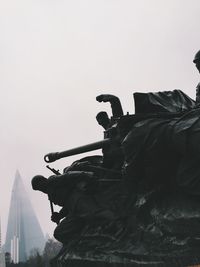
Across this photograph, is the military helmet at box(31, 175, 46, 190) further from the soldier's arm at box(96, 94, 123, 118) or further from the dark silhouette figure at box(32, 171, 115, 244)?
the soldier's arm at box(96, 94, 123, 118)


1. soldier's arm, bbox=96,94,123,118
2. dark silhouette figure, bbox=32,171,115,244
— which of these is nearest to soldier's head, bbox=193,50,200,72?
soldier's arm, bbox=96,94,123,118

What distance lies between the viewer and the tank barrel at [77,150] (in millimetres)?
7203

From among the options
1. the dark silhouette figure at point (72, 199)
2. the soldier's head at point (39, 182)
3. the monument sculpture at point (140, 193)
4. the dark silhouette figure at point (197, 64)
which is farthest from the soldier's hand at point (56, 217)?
the dark silhouette figure at point (197, 64)

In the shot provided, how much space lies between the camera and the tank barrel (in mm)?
7203

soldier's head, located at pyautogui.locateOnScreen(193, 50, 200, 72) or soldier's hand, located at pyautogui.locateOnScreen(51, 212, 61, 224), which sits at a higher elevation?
soldier's head, located at pyautogui.locateOnScreen(193, 50, 200, 72)

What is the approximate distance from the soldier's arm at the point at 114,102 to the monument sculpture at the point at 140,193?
0.01 meters

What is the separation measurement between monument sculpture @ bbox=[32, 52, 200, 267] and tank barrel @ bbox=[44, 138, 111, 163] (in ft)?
0.11

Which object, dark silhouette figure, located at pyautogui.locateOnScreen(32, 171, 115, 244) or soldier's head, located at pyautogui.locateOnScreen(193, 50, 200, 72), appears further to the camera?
dark silhouette figure, located at pyautogui.locateOnScreen(32, 171, 115, 244)

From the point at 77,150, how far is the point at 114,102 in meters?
0.99

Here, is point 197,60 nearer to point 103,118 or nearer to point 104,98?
point 104,98

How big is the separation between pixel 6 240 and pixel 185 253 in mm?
118507

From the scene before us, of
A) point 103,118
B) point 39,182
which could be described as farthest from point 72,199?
point 103,118

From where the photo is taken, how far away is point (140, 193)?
603cm

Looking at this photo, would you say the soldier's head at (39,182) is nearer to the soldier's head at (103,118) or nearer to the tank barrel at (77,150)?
the tank barrel at (77,150)
